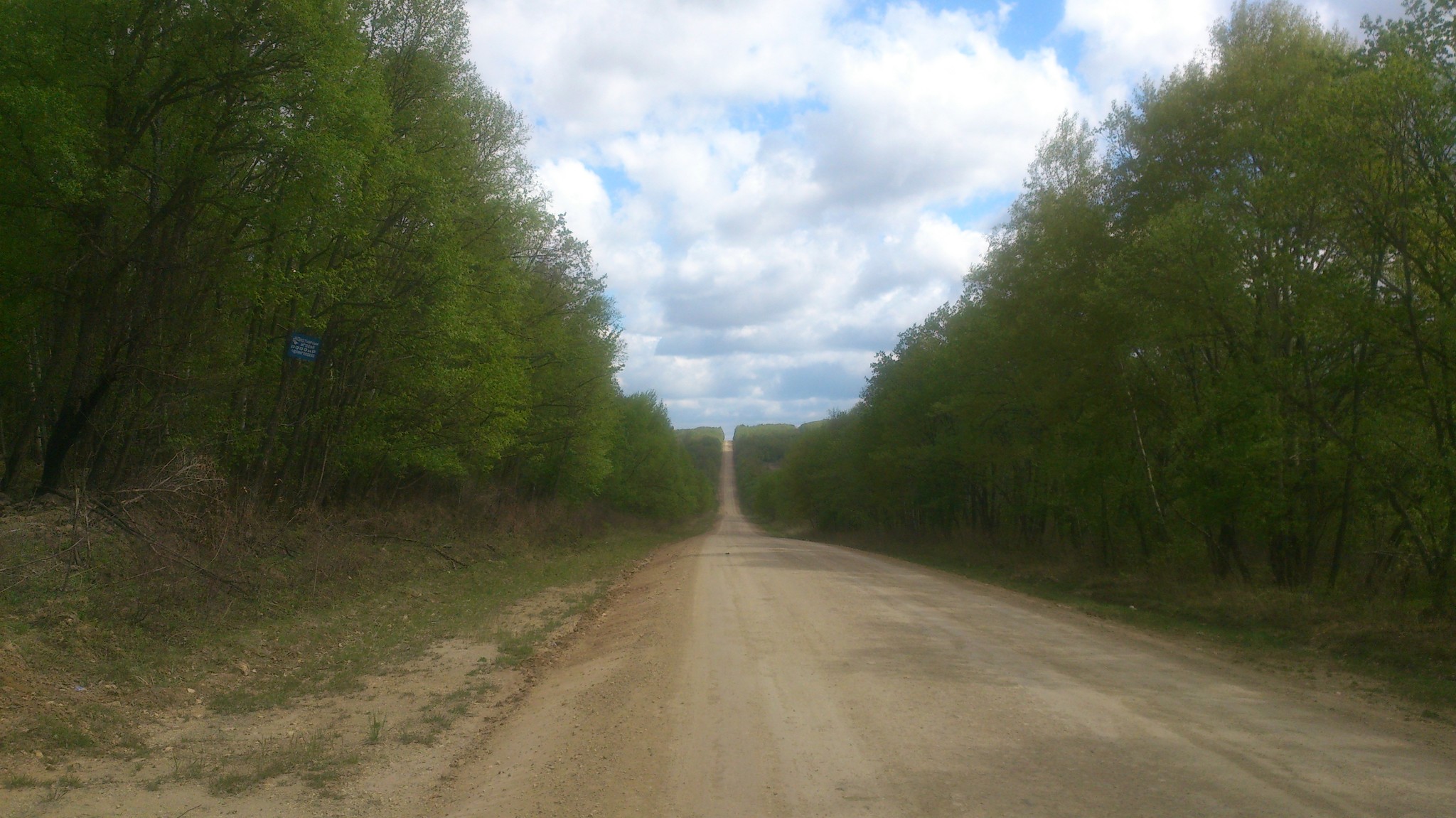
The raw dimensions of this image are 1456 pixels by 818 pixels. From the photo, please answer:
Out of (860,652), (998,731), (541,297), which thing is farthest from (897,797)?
(541,297)

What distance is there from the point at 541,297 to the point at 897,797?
2779 cm

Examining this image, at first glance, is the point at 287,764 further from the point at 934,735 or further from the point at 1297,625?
the point at 1297,625

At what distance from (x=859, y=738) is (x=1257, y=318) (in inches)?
522

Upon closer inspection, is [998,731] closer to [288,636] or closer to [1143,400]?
[288,636]

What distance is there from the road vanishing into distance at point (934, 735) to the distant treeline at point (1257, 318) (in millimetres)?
5513

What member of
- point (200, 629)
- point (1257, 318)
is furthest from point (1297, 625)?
point (200, 629)

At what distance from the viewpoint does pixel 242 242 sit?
14.9 metres

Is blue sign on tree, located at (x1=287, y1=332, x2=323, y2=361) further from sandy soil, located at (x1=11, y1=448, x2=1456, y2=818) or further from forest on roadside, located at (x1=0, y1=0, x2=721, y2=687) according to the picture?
sandy soil, located at (x1=11, y1=448, x2=1456, y2=818)

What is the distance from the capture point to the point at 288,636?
11.5 meters

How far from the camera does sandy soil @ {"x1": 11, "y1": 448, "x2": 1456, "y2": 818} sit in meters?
5.64

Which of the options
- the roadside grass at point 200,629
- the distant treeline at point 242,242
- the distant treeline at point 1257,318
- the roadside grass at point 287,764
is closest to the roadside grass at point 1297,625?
the distant treeline at point 1257,318

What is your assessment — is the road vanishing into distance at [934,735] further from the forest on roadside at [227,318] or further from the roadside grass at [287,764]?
the forest on roadside at [227,318]

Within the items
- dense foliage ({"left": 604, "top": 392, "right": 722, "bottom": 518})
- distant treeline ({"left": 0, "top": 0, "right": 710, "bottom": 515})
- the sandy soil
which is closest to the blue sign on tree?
distant treeline ({"left": 0, "top": 0, "right": 710, "bottom": 515})

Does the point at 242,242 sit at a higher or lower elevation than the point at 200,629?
higher
